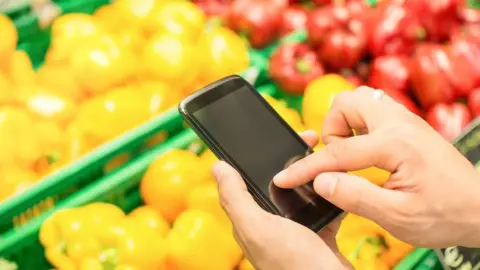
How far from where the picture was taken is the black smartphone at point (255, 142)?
980 millimetres

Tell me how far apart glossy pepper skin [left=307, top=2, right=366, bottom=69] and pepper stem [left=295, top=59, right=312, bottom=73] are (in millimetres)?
71

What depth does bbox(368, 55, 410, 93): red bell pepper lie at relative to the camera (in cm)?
160

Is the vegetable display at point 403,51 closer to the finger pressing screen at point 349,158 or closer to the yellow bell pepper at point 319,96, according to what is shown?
the yellow bell pepper at point 319,96

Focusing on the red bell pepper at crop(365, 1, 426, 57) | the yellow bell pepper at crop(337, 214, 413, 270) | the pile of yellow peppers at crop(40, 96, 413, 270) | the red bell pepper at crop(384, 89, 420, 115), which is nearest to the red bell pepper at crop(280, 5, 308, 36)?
the red bell pepper at crop(365, 1, 426, 57)

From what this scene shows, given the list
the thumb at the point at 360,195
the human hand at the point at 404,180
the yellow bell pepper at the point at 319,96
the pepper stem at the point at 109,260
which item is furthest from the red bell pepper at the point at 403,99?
the pepper stem at the point at 109,260

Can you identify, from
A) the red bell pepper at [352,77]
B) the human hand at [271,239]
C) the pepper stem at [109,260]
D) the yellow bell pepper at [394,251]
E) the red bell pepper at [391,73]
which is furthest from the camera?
the red bell pepper at [352,77]

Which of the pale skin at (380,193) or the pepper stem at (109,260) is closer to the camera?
the pale skin at (380,193)

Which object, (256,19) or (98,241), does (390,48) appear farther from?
(98,241)

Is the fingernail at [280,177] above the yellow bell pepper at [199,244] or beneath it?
above

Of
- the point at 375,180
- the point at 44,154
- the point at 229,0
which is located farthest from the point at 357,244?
the point at 229,0

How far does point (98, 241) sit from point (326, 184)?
0.55 metres

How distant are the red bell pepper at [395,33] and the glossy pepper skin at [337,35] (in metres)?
0.04

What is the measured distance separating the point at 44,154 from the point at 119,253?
38 cm

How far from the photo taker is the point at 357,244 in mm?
1247
